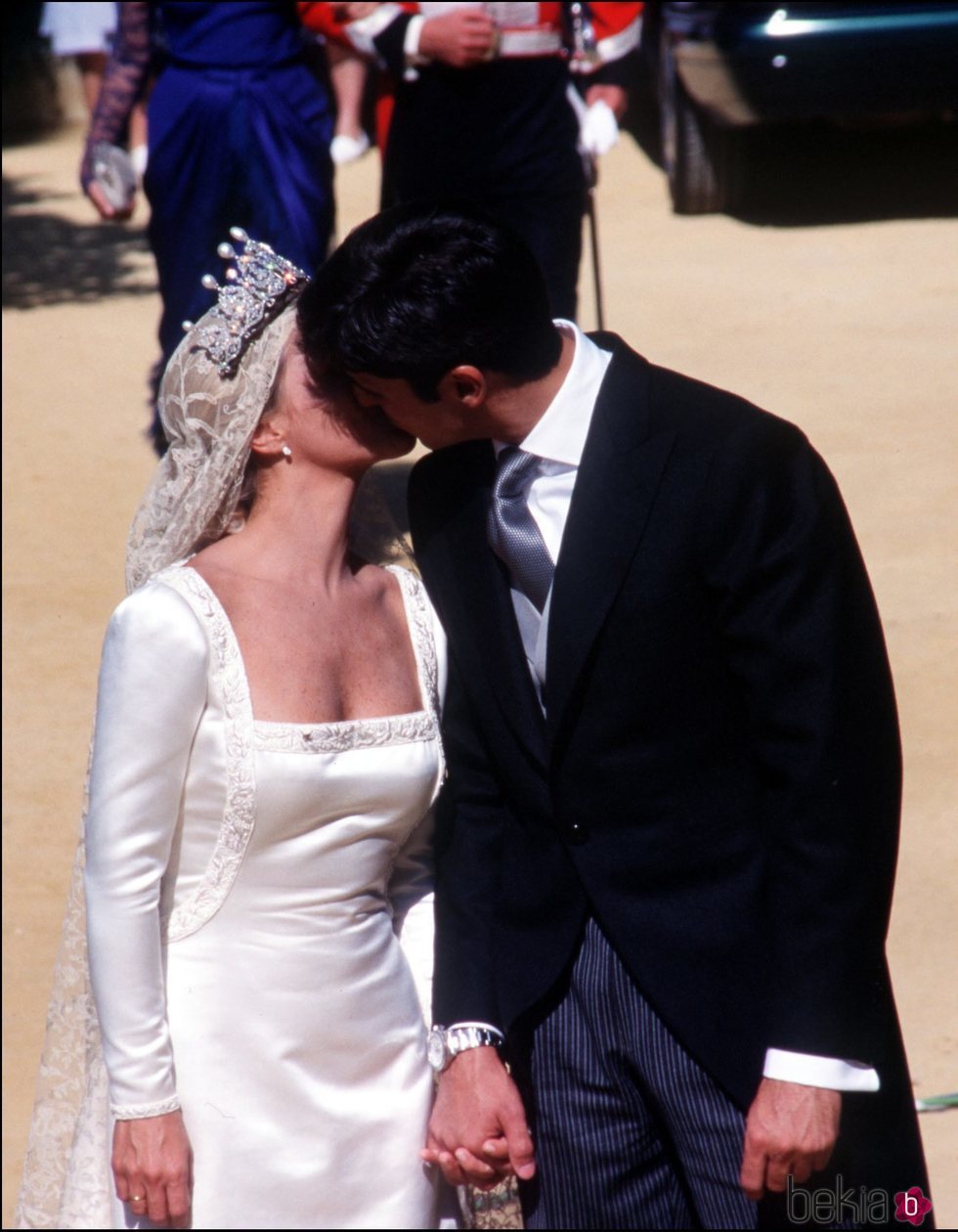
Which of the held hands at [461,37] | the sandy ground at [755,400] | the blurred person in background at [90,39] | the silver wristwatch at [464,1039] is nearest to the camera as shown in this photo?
the silver wristwatch at [464,1039]

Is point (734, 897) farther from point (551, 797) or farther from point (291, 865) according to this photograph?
point (291, 865)

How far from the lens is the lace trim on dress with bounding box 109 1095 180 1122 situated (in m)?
2.07

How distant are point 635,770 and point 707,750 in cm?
9

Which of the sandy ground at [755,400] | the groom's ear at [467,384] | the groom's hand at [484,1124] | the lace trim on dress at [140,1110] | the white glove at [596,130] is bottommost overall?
the sandy ground at [755,400]

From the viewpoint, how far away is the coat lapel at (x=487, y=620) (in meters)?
2.05

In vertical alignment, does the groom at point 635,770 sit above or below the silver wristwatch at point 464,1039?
above

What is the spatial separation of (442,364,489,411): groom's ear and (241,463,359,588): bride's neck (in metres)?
0.25

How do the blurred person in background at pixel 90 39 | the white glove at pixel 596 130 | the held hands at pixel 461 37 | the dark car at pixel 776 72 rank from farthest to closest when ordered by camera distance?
the blurred person in background at pixel 90 39, the dark car at pixel 776 72, the white glove at pixel 596 130, the held hands at pixel 461 37

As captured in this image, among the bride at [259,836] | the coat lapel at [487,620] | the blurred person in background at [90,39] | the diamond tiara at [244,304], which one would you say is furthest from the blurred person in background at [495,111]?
the coat lapel at [487,620]

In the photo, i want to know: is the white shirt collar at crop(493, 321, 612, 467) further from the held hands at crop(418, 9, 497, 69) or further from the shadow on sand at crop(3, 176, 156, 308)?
the shadow on sand at crop(3, 176, 156, 308)

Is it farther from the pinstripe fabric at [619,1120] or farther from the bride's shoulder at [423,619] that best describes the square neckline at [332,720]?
the pinstripe fabric at [619,1120]

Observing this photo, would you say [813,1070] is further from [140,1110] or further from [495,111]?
[495,111]


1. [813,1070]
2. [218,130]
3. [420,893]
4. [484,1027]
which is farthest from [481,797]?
[218,130]

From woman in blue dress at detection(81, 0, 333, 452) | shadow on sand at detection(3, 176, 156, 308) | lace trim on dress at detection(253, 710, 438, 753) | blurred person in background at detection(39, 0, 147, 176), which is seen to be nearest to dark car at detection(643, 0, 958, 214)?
woman in blue dress at detection(81, 0, 333, 452)
